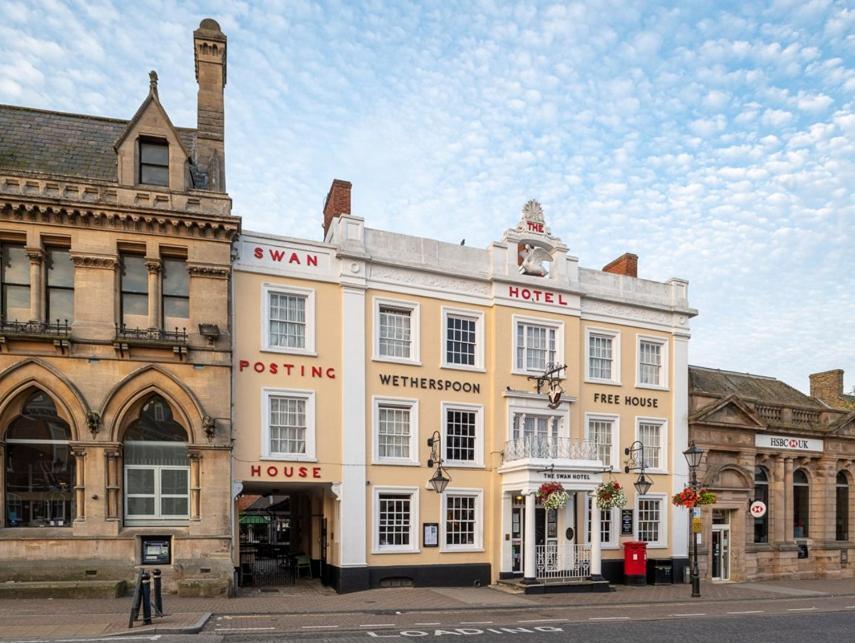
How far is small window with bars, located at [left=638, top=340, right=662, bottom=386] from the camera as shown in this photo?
2764cm

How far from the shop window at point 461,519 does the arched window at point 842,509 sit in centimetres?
1937

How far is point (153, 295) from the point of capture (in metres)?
19.6

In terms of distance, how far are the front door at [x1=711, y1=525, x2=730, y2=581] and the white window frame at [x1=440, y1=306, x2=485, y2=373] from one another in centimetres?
1269

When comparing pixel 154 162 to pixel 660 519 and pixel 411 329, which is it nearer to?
pixel 411 329

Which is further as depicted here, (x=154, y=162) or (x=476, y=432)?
(x=476, y=432)

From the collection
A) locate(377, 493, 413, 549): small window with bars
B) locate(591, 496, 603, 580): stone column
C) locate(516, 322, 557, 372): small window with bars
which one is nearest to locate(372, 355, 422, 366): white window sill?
locate(516, 322, 557, 372): small window with bars

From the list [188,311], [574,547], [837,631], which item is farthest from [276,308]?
[837,631]

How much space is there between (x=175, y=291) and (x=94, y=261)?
229 cm

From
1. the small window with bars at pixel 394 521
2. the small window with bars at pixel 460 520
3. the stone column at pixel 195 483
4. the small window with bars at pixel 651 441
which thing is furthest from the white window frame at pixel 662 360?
the stone column at pixel 195 483

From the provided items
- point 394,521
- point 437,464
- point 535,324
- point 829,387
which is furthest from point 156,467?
point 829,387

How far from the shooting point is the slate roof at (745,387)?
30.0 meters

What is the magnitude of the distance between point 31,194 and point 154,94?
4538 millimetres

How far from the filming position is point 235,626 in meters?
15.0

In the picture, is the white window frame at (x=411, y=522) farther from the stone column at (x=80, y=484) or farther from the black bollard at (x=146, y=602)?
the stone column at (x=80, y=484)
